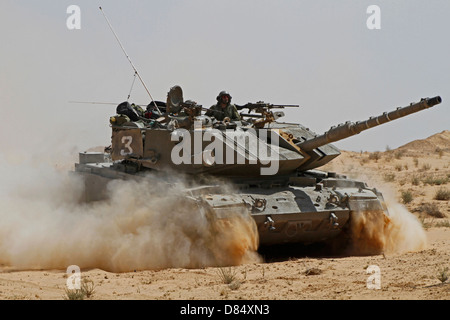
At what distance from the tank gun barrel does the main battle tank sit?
14 mm

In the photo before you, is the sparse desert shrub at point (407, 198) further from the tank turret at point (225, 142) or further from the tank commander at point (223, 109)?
the tank commander at point (223, 109)

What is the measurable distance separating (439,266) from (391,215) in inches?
123

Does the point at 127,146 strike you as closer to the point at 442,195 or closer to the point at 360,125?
the point at 360,125

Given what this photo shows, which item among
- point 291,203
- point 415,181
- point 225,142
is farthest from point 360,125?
point 415,181

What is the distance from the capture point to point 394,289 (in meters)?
8.42

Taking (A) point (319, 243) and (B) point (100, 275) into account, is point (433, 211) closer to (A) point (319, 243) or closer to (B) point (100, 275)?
(A) point (319, 243)

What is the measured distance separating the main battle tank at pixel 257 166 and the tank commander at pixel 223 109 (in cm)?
37

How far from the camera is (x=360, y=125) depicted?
11633 millimetres

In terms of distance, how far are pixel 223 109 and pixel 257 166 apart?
1782 mm

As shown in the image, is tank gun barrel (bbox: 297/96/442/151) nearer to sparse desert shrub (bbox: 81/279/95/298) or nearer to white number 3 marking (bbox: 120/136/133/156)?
white number 3 marking (bbox: 120/136/133/156)

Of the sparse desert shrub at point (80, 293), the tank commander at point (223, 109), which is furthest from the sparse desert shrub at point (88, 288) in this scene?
the tank commander at point (223, 109)

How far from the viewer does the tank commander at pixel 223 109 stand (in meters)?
13.4

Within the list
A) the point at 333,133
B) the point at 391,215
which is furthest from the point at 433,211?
the point at 333,133

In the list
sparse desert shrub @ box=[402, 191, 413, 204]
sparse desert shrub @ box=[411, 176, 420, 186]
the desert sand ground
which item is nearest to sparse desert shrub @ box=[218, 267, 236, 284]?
the desert sand ground
